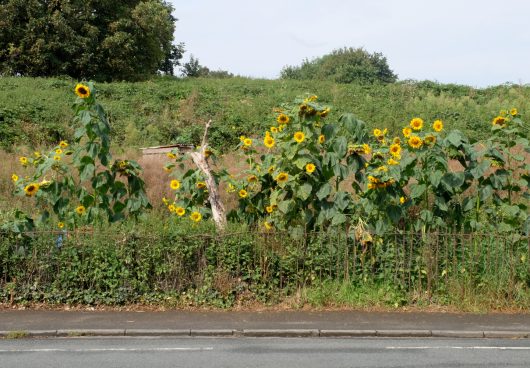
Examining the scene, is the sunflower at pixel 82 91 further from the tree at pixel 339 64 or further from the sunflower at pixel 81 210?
the tree at pixel 339 64

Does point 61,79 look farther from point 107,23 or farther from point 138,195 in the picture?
point 138,195

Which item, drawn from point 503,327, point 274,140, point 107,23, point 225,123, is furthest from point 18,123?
point 503,327

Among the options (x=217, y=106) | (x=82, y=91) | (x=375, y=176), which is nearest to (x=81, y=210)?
(x=82, y=91)

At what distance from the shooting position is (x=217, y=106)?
31062mm

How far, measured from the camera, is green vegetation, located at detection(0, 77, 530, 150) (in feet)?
88.2

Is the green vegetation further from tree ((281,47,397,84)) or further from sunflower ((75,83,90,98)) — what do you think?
tree ((281,47,397,84))

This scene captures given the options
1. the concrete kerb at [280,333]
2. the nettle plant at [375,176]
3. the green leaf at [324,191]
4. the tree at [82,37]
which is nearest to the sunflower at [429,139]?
the nettle plant at [375,176]

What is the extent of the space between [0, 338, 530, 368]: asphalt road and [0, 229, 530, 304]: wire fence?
1759 millimetres

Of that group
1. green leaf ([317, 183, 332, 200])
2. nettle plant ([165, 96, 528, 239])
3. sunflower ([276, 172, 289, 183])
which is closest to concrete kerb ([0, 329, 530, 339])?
nettle plant ([165, 96, 528, 239])

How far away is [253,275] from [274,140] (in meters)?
2.30

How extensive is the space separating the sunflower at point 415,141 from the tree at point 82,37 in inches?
1145

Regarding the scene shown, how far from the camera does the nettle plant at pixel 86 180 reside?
11.2 metres

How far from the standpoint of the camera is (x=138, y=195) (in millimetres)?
11875

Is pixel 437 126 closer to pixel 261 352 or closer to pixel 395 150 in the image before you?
pixel 395 150
